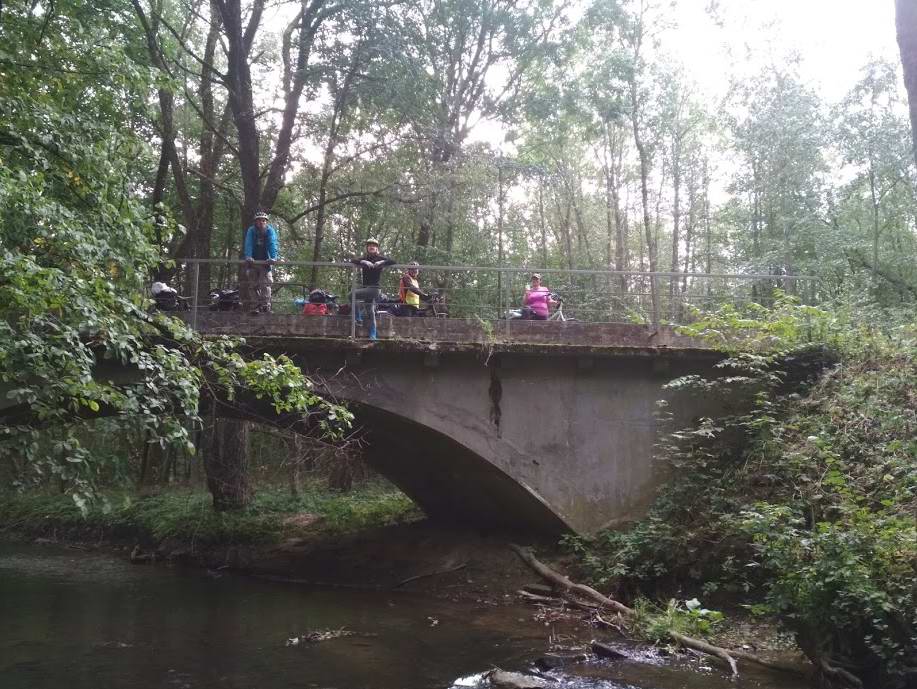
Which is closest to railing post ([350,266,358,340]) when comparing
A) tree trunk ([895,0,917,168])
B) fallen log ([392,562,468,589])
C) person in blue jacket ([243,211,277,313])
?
person in blue jacket ([243,211,277,313])

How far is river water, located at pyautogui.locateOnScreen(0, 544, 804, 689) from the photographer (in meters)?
7.24

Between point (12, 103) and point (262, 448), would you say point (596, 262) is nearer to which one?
point (262, 448)

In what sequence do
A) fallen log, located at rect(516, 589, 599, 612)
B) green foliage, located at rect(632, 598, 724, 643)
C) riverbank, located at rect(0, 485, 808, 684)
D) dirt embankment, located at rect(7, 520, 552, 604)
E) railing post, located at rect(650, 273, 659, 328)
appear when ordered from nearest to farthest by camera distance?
green foliage, located at rect(632, 598, 724, 643) < fallen log, located at rect(516, 589, 599, 612) < riverbank, located at rect(0, 485, 808, 684) < railing post, located at rect(650, 273, 659, 328) < dirt embankment, located at rect(7, 520, 552, 604)

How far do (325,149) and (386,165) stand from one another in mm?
1693

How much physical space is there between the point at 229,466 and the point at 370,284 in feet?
20.5

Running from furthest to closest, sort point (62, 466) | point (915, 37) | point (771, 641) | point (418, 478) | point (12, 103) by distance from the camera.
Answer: point (418, 478) < point (771, 641) < point (915, 37) < point (12, 103) < point (62, 466)

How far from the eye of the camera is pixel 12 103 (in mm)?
6246

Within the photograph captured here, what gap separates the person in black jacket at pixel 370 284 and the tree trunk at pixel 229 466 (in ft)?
16.5

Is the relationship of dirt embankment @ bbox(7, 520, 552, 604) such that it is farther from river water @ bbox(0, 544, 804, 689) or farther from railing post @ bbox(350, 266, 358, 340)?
railing post @ bbox(350, 266, 358, 340)

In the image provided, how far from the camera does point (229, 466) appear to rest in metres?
15.6

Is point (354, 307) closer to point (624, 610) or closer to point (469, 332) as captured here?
point (469, 332)

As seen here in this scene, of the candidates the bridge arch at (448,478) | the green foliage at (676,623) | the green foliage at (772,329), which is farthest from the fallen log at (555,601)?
the green foliage at (772,329)

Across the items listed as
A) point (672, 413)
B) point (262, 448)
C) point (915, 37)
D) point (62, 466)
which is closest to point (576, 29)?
point (672, 413)

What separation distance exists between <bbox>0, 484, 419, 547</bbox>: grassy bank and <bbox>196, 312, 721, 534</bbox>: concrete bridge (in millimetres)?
4930
